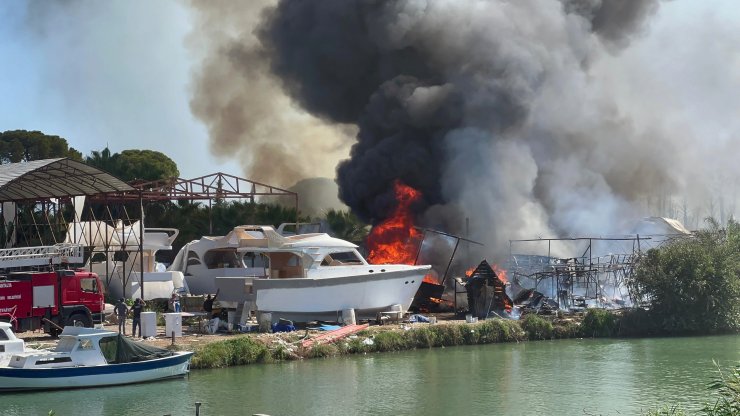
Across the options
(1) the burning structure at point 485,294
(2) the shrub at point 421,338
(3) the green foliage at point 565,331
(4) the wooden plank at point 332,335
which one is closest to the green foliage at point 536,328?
(3) the green foliage at point 565,331

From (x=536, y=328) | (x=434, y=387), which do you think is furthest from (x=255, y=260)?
(x=434, y=387)

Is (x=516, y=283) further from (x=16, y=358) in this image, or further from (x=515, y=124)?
(x=16, y=358)

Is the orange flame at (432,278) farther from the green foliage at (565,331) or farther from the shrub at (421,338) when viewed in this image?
the shrub at (421,338)

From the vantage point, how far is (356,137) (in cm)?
6150

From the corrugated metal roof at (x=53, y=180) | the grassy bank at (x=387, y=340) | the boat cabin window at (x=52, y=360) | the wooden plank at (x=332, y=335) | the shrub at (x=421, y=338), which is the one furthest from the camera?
the shrub at (x=421, y=338)

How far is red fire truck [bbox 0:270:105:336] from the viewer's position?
103 ft

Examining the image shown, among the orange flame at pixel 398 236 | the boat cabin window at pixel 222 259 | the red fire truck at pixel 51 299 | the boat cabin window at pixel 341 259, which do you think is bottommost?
the red fire truck at pixel 51 299

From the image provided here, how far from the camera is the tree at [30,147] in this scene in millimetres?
78688

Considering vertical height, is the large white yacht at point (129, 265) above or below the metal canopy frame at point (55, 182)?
below

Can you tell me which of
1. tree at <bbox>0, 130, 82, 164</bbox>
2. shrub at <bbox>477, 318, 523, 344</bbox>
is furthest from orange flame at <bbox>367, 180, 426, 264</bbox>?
tree at <bbox>0, 130, 82, 164</bbox>

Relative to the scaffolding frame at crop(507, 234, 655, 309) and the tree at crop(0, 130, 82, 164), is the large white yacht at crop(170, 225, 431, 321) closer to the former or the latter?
the scaffolding frame at crop(507, 234, 655, 309)

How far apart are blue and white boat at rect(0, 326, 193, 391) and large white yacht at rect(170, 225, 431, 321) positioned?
7.86 m

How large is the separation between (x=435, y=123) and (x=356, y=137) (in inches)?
327

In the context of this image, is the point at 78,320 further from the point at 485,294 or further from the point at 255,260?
the point at 255,260
